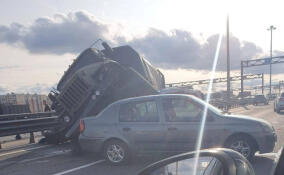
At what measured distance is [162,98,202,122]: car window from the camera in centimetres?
530

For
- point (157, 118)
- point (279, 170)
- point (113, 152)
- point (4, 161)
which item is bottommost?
point (4, 161)

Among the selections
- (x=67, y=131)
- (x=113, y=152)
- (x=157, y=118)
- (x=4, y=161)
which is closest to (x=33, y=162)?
(x=4, y=161)

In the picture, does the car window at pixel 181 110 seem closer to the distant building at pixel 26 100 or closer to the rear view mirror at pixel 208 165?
the rear view mirror at pixel 208 165

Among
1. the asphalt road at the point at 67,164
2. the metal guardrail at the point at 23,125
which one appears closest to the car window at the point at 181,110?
the asphalt road at the point at 67,164

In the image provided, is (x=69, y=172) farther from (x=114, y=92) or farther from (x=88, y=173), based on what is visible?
(x=114, y=92)

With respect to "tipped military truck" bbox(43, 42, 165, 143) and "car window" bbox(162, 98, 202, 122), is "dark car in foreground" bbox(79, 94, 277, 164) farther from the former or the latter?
"tipped military truck" bbox(43, 42, 165, 143)

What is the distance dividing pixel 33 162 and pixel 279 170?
643cm

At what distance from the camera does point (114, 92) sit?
859 cm

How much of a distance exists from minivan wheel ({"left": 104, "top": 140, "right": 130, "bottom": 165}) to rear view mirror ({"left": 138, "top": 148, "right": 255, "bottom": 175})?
3.57 metres

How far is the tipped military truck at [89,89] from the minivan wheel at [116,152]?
2.36 m

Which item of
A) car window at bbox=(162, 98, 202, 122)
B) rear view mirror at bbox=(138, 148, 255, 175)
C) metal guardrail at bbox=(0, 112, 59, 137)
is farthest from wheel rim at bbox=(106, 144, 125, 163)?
rear view mirror at bbox=(138, 148, 255, 175)

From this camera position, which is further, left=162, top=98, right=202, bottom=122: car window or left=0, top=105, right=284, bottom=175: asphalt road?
left=162, top=98, right=202, bottom=122: car window

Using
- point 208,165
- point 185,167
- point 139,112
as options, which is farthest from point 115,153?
point 208,165

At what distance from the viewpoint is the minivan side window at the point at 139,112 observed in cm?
550
